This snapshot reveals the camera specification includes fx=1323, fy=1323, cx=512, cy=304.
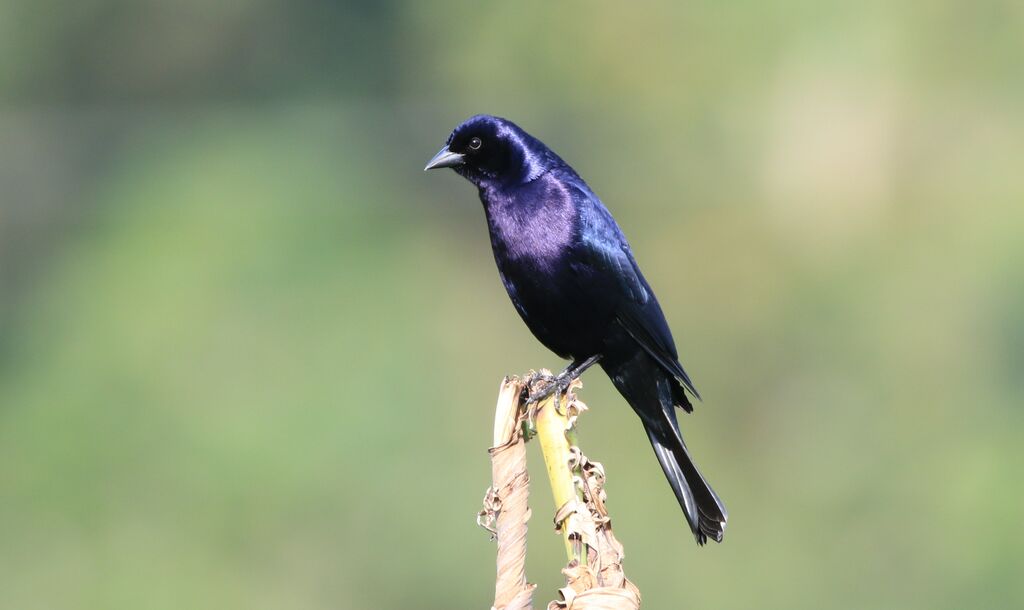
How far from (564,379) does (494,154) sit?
2.91 ft

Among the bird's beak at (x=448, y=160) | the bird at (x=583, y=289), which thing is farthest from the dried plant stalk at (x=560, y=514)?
the bird's beak at (x=448, y=160)

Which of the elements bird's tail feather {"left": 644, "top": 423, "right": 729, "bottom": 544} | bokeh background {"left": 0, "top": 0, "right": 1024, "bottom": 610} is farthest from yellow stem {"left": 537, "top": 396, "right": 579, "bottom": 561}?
bokeh background {"left": 0, "top": 0, "right": 1024, "bottom": 610}

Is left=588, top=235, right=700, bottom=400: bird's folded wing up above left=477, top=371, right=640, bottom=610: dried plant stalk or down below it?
above

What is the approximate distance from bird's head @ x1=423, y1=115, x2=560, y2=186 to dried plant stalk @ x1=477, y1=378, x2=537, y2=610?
144cm

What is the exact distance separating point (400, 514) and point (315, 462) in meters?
0.82

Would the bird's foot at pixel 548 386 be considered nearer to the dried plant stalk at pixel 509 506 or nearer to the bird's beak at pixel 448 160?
the dried plant stalk at pixel 509 506

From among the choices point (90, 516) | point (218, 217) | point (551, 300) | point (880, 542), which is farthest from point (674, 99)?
point (551, 300)

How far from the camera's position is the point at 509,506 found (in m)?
2.12

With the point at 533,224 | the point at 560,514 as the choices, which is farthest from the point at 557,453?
the point at 533,224

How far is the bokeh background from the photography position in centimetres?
736

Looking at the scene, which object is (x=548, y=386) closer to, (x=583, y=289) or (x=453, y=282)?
(x=583, y=289)

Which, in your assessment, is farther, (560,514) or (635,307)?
(635,307)

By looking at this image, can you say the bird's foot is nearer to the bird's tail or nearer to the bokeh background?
the bird's tail

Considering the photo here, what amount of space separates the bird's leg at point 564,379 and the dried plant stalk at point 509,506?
0.87ft
